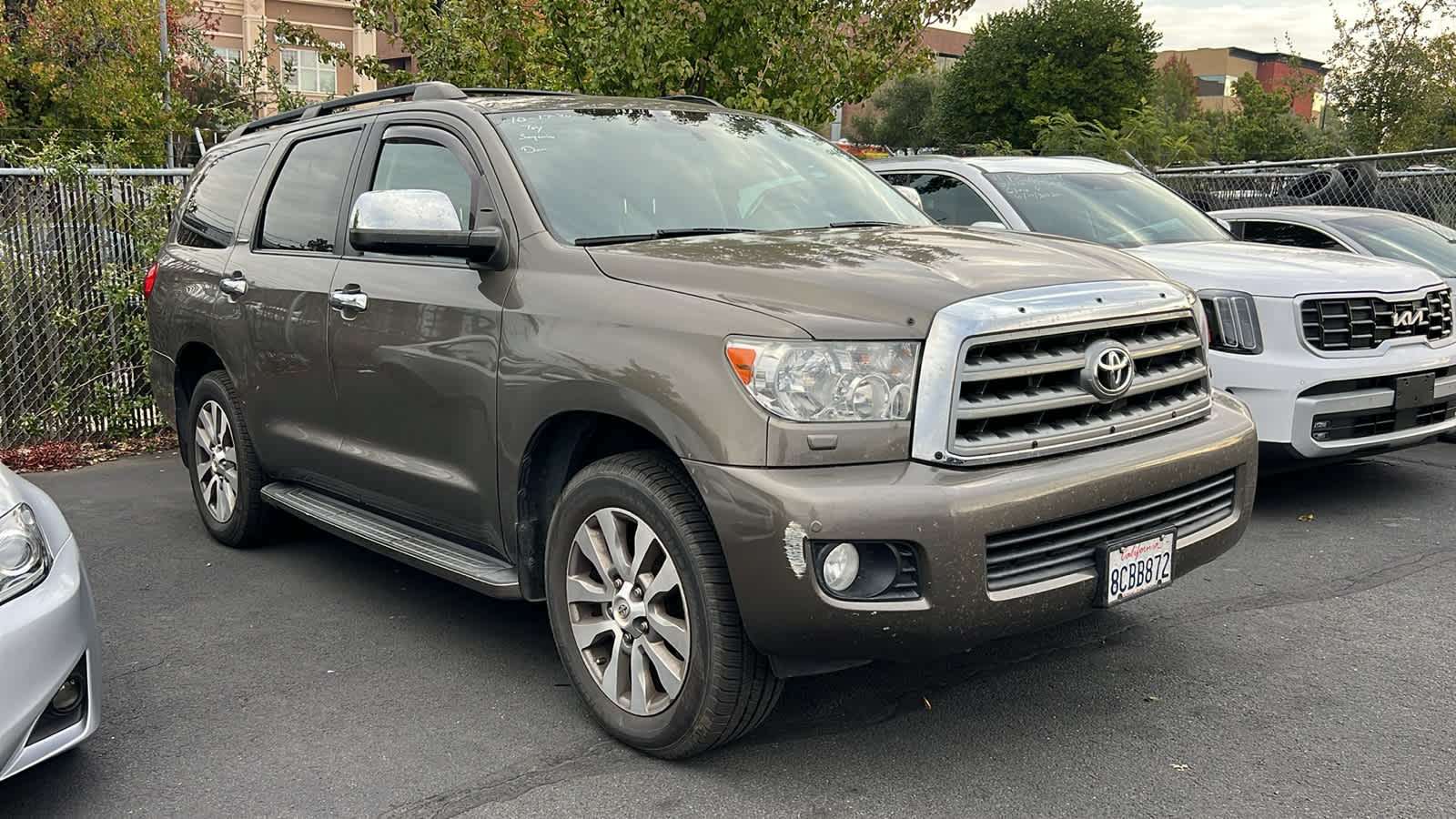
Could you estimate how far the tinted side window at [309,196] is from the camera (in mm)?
4883

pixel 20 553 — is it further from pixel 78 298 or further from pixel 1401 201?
pixel 1401 201

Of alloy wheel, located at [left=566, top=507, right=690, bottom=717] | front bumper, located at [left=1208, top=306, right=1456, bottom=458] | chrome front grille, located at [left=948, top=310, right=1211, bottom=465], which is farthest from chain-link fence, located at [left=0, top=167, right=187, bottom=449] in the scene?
chrome front grille, located at [left=948, top=310, right=1211, bottom=465]

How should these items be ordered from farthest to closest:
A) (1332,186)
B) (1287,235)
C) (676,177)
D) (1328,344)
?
(1332,186) < (1287,235) < (1328,344) < (676,177)

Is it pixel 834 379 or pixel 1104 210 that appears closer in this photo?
pixel 834 379

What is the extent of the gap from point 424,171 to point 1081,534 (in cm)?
263

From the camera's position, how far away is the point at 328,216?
4883mm

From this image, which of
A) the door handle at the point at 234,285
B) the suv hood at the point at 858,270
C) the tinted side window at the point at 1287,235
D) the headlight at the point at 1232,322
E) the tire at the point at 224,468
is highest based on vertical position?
the suv hood at the point at 858,270

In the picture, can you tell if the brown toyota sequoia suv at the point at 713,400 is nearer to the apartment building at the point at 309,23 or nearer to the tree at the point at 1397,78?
the tree at the point at 1397,78

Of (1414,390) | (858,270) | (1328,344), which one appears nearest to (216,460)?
(858,270)

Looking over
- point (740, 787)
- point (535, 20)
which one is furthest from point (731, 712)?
point (535, 20)

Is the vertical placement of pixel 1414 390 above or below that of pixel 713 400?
below

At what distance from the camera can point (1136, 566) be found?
11.1ft

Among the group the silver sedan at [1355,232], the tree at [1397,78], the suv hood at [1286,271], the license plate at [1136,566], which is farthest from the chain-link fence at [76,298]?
the tree at [1397,78]

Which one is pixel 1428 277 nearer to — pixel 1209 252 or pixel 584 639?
pixel 1209 252
